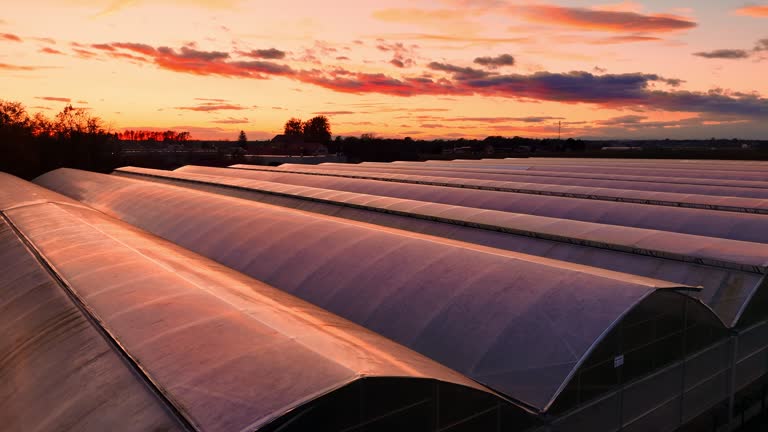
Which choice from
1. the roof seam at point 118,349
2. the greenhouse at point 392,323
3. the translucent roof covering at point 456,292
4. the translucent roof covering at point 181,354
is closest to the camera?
the roof seam at point 118,349

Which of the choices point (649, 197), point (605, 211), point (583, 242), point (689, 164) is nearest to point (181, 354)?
point (583, 242)

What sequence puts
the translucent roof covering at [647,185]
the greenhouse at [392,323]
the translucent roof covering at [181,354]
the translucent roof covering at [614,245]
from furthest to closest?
the translucent roof covering at [647,185] → the translucent roof covering at [614,245] → the greenhouse at [392,323] → the translucent roof covering at [181,354]

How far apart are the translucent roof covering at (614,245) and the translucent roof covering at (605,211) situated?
188 inches

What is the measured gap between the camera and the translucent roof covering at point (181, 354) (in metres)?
7.70

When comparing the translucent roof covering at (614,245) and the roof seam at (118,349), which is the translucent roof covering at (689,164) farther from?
the roof seam at (118,349)

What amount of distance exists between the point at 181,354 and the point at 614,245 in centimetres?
1532

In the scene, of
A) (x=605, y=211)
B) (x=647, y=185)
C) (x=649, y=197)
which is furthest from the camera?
(x=647, y=185)

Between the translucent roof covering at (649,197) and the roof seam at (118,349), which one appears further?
the translucent roof covering at (649,197)

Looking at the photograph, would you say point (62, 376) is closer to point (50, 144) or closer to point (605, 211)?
point (605, 211)

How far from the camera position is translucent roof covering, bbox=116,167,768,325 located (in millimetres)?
16562

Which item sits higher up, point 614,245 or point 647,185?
point 647,185

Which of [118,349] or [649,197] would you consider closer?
[118,349]

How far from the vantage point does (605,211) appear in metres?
27.8

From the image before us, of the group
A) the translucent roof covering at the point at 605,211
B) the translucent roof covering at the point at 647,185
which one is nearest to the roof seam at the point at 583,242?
the translucent roof covering at the point at 605,211
